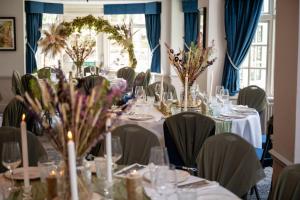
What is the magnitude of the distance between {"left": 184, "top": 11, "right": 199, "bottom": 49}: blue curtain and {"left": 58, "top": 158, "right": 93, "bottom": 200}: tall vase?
6.70 meters

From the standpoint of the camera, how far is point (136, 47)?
1010 cm

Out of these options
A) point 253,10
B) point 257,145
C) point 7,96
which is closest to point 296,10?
point 257,145

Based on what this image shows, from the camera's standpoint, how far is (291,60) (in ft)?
10.8

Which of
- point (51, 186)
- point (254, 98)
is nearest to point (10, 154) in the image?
point (51, 186)

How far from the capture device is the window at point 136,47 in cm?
1002

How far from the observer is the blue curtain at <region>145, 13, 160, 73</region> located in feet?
30.9

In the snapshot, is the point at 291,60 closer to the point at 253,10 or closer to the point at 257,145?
the point at 257,145

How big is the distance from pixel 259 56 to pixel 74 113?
18.6ft

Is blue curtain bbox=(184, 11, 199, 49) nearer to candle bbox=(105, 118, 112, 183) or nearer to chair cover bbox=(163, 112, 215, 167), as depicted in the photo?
chair cover bbox=(163, 112, 215, 167)

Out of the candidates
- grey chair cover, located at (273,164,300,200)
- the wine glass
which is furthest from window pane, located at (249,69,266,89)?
the wine glass

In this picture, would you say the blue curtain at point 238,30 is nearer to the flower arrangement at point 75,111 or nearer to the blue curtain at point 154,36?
the blue curtain at point 154,36

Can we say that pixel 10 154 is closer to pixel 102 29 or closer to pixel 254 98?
pixel 254 98

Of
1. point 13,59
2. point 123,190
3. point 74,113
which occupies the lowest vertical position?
point 123,190

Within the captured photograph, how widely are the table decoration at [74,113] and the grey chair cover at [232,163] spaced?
108 centimetres
